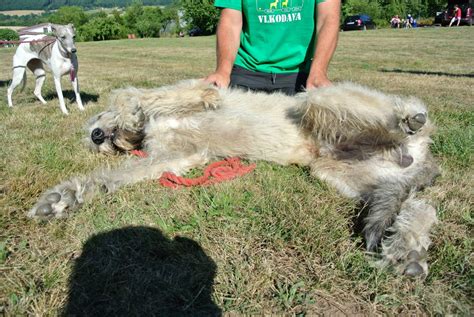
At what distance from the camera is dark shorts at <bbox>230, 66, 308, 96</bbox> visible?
4.96 metres

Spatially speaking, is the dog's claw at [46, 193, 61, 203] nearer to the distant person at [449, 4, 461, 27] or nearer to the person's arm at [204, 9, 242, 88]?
the person's arm at [204, 9, 242, 88]

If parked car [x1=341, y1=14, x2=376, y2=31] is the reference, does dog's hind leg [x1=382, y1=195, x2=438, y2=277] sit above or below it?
above

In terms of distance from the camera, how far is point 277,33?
4.92 m

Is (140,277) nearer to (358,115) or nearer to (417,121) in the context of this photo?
(358,115)

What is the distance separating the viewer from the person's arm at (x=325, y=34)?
442cm

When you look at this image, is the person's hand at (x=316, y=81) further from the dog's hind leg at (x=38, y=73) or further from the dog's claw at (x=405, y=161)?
the dog's hind leg at (x=38, y=73)

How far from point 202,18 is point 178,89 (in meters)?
60.8

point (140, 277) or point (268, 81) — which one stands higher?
point (268, 81)

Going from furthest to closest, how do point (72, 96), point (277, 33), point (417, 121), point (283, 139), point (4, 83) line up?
1. point (4, 83)
2. point (72, 96)
3. point (277, 33)
4. point (283, 139)
5. point (417, 121)

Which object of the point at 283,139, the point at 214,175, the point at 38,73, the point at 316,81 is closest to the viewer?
the point at 214,175

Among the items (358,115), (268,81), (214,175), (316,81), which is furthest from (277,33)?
(214,175)

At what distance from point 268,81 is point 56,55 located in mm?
3780

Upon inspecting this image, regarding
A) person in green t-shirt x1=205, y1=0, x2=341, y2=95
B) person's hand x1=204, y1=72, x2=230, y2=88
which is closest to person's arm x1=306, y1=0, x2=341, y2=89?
person in green t-shirt x1=205, y1=0, x2=341, y2=95

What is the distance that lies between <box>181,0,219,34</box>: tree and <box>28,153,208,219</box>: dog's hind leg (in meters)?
57.8
